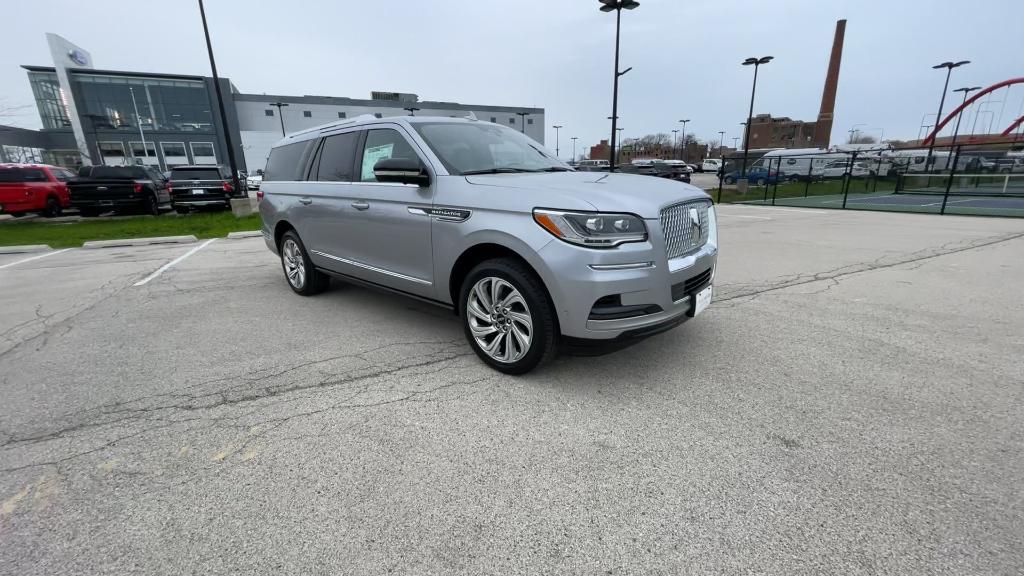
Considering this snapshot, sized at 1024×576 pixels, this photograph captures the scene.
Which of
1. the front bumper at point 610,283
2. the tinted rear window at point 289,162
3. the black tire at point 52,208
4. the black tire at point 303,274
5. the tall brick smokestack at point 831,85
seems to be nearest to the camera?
the front bumper at point 610,283

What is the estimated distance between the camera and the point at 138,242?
31.4 ft

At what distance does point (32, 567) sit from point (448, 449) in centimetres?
163

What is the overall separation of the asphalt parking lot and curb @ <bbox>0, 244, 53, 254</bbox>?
20.3 feet

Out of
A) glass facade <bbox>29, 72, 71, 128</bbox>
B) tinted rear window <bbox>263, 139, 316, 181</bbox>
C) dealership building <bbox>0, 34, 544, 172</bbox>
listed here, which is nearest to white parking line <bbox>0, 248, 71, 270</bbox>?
tinted rear window <bbox>263, 139, 316, 181</bbox>

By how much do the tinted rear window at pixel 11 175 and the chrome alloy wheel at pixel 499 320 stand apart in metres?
17.2

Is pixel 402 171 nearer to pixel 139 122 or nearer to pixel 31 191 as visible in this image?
pixel 31 191

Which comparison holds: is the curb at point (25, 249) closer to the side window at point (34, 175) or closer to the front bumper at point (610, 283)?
the side window at point (34, 175)

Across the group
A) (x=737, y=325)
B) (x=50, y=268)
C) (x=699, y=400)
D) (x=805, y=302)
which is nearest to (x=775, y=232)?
(x=805, y=302)

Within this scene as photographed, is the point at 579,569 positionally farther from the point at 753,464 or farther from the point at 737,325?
the point at 737,325

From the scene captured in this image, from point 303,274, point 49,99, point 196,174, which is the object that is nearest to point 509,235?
point 303,274

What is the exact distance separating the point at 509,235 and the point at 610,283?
72cm

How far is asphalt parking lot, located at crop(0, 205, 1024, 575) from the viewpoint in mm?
1751

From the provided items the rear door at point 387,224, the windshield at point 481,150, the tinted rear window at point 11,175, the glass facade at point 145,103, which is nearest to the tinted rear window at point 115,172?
the tinted rear window at point 11,175

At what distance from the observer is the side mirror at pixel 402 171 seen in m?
3.27
